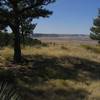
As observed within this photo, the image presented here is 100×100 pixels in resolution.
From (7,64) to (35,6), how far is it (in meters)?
4.48

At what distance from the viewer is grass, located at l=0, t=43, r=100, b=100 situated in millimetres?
14225

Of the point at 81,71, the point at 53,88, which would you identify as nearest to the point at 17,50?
the point at 81,71

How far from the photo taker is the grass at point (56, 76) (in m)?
14.2

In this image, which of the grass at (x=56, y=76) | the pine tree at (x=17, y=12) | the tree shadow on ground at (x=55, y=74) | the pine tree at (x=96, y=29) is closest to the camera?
the tree shadow on ground at (x=55, y=74)

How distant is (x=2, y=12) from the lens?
71.2ft

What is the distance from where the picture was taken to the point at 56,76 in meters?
18.5

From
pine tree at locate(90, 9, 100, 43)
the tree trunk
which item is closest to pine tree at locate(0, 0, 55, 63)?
the tree trunk

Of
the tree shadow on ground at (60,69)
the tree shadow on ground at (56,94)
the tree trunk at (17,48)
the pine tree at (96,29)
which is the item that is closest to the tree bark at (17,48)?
the tree trunk at (17,48)

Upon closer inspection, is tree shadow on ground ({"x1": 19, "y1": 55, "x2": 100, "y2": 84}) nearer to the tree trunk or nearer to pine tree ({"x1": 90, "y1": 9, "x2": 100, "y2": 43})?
the tree trunk

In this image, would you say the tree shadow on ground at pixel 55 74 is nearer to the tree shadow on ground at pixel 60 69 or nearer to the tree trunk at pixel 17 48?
the tree shadow on ground at pixel 60 69

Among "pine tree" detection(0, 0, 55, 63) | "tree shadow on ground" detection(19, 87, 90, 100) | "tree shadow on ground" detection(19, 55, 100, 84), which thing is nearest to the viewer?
"tree shadow on ground" detection(19, 87, 90, 100)

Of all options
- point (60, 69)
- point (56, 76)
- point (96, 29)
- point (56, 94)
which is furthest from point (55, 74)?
point (96, 29)

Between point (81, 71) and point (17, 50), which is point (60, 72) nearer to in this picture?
point (81, 71)

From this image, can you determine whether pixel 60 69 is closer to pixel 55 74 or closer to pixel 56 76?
pixel 55 74
